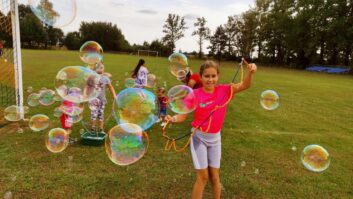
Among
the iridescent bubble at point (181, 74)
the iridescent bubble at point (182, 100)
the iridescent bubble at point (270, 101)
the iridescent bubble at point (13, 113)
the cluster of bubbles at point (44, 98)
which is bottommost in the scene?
the iridescent bubble at point (13, 113)

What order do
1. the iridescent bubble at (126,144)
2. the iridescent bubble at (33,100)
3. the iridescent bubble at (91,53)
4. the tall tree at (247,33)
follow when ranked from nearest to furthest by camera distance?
the iridescent bubble at (126,144) → the iridescent bubble at (91,53) → the iridescent bubble at (33,100) → the tall tree at (247,33)

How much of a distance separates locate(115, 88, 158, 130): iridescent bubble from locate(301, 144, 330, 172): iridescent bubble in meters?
2.53

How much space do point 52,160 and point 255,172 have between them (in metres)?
3.59

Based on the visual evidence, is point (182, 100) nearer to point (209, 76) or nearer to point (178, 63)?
point (209, 76)

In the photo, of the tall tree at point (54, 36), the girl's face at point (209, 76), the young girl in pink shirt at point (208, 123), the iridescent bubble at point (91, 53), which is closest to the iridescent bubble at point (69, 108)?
the iridescent bubble at point (91, 53)

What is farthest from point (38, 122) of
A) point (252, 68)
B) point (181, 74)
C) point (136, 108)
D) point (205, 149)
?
point (252, 68)

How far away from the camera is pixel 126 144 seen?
4.69 m

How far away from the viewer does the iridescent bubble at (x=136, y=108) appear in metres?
4.90

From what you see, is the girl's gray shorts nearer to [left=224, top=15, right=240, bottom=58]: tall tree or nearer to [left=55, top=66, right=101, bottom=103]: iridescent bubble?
[left=55, top=66, right=101, bottom=103]: iridescent bubble

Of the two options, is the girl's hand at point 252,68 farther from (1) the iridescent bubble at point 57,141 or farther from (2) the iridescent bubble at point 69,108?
(2) the iridescent bubble at point 69,108

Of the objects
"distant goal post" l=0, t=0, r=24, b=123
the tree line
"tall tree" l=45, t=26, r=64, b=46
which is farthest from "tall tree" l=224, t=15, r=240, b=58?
"distant goal post" l=0, t=0, r=24, b=123

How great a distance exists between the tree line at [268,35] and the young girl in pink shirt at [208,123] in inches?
1616

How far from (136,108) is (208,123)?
140 cm

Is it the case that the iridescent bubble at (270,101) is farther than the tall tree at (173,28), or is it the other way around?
the tall tree at (173,28)
